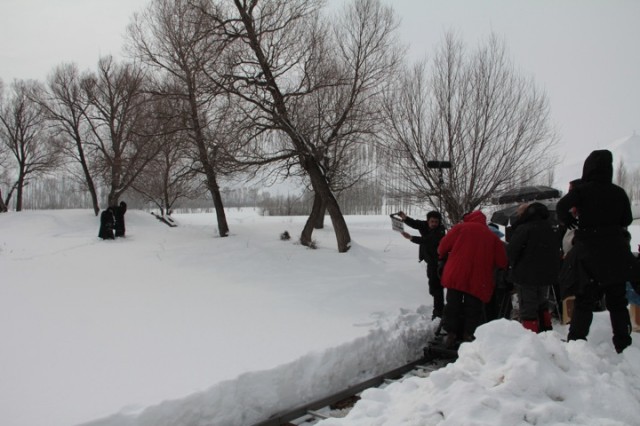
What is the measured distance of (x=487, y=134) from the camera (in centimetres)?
1022

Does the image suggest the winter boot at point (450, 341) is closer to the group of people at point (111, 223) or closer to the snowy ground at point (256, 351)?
the snowy ground at point (256, 351)

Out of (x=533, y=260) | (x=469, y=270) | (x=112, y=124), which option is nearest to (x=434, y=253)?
(x=469, y=270)

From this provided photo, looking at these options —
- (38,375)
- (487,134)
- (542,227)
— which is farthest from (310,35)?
(38,375)

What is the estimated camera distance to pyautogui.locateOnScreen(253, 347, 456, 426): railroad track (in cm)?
410

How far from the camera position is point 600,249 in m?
4.43

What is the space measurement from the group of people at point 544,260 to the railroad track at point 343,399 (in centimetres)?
31

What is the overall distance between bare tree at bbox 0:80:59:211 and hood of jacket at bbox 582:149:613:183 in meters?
33.2

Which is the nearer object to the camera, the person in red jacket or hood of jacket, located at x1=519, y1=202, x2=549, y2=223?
hood of jacket, located at x1=519, y1=202, x2=549, y2=223

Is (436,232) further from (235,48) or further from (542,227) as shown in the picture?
(235,48)

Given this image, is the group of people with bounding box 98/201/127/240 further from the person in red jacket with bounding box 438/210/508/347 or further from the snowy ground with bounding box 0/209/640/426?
the person in red jacket with bounding box 438/210/508/347

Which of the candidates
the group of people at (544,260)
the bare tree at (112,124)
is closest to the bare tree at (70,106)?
the bare tree at (112,124)

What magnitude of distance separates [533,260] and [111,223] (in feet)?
52.7

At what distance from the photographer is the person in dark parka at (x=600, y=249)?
438 cm

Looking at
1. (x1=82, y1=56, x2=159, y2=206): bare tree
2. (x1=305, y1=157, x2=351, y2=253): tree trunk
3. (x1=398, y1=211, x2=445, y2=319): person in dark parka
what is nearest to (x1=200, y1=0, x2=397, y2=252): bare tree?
(x1=305, y1=157, x2=351, y2=253): tree trunk
